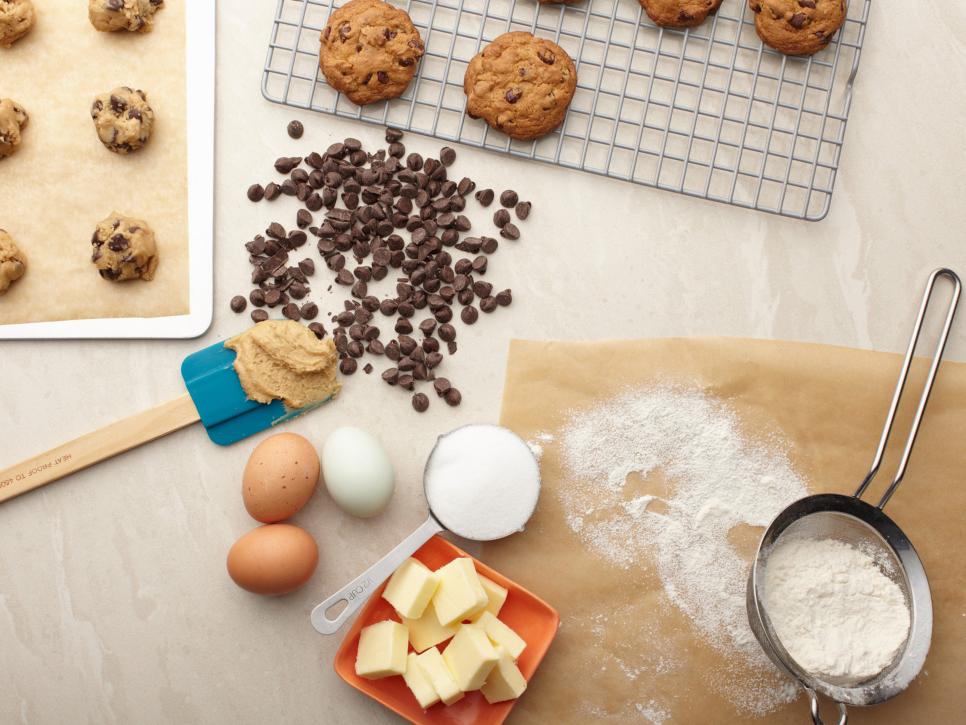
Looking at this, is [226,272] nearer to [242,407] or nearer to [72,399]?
[242,407]

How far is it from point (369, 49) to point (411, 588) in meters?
1.19

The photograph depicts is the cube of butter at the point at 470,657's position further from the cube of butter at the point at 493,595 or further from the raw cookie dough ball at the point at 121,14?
the raw cookie dough ball at the point at 121,14

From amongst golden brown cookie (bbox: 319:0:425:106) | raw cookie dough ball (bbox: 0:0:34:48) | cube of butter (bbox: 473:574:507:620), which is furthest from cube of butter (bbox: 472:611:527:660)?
raw cookie dough ball (bbox: 0:0:34:48)

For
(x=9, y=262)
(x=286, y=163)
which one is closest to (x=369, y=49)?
(x=286, y=163)

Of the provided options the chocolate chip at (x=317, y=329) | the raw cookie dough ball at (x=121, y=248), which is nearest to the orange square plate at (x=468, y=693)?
the chocolate chip at (x=317, y=329)

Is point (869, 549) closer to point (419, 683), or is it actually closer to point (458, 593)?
point (458, 593)

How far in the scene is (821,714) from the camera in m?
1.83

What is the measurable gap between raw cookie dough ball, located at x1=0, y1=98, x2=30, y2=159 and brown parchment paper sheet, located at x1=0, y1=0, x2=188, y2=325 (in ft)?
0.07

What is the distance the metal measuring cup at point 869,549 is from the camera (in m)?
1.67

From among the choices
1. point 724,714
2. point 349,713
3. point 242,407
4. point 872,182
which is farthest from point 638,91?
point 349,713

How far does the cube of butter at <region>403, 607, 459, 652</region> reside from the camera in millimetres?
1748

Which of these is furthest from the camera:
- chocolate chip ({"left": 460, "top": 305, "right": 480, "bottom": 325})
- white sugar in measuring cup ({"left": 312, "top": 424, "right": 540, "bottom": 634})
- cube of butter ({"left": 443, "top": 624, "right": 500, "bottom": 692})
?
chocolate chip ({"left": 460, "top": 305, "right": 480, "bottom": 325})

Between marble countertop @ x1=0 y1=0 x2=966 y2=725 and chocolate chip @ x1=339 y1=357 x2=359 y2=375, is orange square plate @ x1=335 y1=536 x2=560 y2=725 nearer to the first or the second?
marble countertop @ x1=0 y1=0 x2=966 y2=725

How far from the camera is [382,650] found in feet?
5.57
